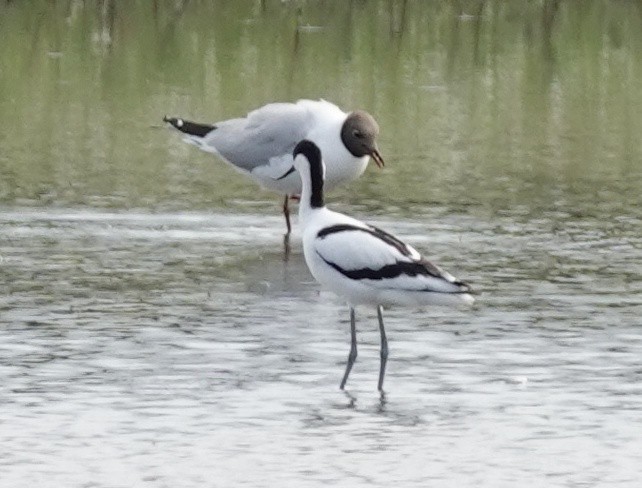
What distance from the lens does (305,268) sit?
1330 cm

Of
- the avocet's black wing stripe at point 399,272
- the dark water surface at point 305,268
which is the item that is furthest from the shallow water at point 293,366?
the avocet's black wing stripe at point 399,272

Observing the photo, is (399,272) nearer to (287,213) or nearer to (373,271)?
(373,271)

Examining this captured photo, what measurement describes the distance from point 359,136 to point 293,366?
4.97 meters

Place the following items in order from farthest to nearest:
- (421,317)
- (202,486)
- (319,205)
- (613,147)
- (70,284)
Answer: (613,147) < (70,284) < (421,317) < (319,205) < (202,486)

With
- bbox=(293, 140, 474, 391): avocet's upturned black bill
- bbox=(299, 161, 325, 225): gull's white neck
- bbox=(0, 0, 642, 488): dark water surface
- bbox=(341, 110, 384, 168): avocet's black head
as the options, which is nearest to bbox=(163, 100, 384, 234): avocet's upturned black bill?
bbox=(341, 110, 384, 168): avocet's black head

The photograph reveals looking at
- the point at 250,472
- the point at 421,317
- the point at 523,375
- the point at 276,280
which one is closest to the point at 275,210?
the point at 276,280

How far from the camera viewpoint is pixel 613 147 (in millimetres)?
18391

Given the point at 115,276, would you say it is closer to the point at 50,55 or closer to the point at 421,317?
the point at 421,317

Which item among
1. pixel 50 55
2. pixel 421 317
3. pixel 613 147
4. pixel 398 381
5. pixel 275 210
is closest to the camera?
pixel 398 381

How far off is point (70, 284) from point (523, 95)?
10.1 metres

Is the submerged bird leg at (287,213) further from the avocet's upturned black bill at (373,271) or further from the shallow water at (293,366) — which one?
the avocet's upturned black bill at (373,271)

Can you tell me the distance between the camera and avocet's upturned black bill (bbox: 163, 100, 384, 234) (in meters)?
14.9

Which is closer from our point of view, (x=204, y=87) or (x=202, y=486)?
(x=202, y=486)

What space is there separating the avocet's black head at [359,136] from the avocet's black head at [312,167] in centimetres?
376
